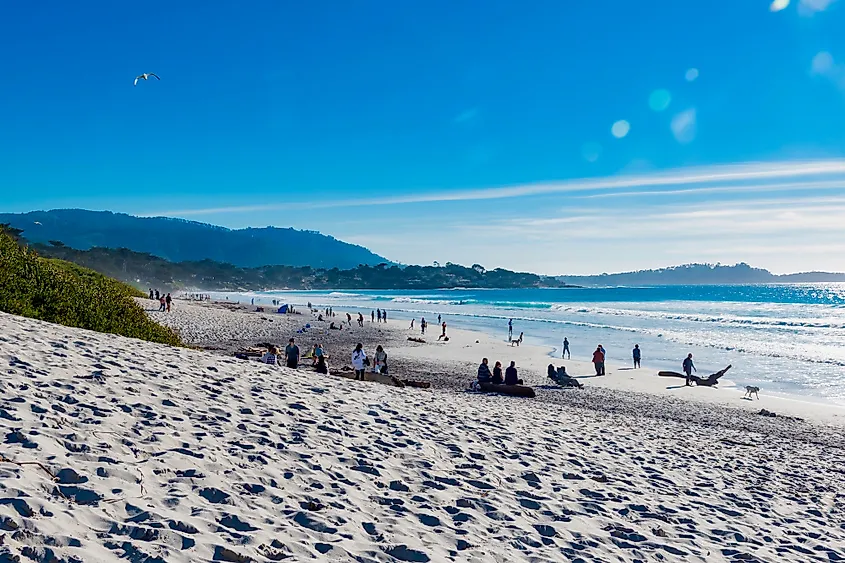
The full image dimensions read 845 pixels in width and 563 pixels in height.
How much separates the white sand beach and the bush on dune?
2835 mm

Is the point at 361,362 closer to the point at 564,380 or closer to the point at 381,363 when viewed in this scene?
the point at 381,363

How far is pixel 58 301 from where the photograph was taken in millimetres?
14812

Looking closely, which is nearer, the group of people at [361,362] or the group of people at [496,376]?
the group of people at [361,362]

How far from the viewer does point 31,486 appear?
426 cm

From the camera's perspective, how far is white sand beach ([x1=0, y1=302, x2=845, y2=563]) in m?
4.27

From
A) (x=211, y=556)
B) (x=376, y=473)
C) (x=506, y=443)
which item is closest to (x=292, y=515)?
(x=211, y=556)

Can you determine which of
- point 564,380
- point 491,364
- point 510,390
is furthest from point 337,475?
point 491,364

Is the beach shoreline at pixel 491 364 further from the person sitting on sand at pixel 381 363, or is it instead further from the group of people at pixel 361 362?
the group of people at pixel 361 362

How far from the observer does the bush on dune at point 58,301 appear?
1411 cm

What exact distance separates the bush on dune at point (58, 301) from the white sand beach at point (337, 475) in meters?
2.84

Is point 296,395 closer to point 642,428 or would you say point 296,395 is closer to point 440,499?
point 440,499

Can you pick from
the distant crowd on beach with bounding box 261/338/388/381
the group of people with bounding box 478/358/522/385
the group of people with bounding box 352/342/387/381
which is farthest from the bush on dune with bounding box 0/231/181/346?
the group of people with bounding box 478/358/522/385

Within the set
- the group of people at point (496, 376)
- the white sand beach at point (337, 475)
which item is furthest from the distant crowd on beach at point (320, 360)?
the white sand beach at point (337, 475)

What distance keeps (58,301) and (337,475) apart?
38.6ft
